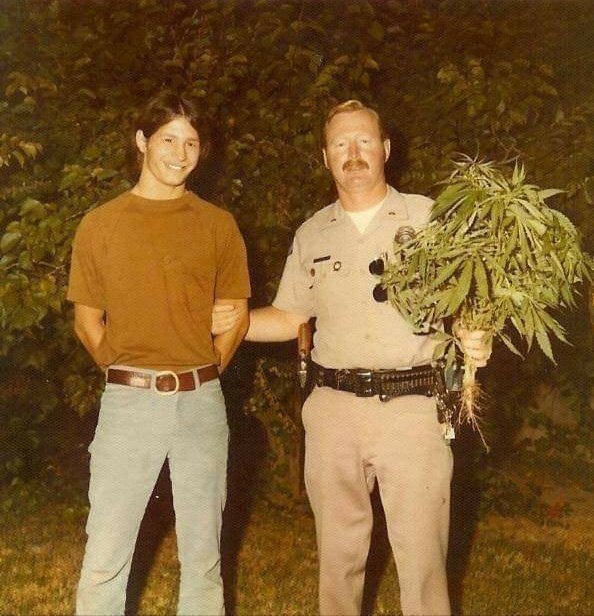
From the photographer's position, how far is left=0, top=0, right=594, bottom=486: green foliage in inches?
198

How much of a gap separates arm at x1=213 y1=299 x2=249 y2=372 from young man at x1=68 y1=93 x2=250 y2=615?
5.2 inches

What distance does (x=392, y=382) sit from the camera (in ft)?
12.1

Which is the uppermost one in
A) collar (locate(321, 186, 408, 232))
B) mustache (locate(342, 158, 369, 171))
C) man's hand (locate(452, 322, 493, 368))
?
mustache (locate(342, 158, 369, 171))

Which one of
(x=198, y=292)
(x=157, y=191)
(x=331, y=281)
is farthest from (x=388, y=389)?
(x=157, y=191)

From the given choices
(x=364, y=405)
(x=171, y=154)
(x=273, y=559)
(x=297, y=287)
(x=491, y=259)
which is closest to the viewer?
(x=491, y=259)

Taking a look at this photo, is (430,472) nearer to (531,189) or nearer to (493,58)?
(531,189)

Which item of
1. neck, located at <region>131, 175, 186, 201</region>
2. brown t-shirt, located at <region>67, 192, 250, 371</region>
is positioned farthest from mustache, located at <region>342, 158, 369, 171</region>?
neck, located at <region>131, 175, 186, 201</region>

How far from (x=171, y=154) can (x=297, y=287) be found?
90cm

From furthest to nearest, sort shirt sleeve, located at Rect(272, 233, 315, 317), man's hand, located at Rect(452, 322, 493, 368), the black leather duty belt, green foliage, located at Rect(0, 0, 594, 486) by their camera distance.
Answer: green foliage, located at Rect(0, 0, 594, 486) → shirt sleeve, located at Rect(272, 233, 315, 317) → the black leather duty belt → man's hand, located at Rect(452, 322, 493, 368)

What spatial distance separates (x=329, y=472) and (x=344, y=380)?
42 cm

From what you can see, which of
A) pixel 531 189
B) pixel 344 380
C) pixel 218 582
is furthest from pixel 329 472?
pixel 531 189

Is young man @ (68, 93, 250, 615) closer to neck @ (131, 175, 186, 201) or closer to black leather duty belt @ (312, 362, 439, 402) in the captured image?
neck @ (131, 175, 186, 201)

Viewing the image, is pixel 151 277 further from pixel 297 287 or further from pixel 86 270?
pixel 297 287

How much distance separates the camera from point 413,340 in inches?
147
